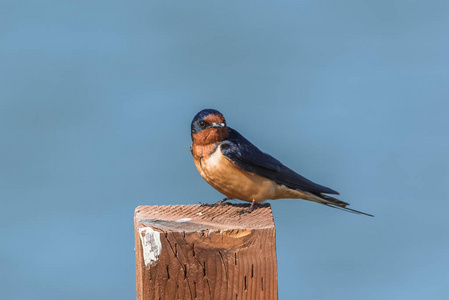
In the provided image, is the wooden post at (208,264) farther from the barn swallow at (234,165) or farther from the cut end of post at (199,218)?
the barn swallow at (234,165)

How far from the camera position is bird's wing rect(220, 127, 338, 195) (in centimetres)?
400

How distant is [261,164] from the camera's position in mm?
4059

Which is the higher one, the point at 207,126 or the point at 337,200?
the point at 207,126

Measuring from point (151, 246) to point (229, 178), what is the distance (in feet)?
5.42

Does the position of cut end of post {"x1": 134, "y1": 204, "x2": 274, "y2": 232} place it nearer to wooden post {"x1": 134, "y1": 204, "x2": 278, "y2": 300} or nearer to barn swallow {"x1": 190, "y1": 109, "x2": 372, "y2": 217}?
wooden post {"x1": 134, "y1": 204, "x2": 278, "y2": 300}

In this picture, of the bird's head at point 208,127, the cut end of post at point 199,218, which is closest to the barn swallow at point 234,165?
the bird's head at point 208,127

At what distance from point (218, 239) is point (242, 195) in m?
1.57

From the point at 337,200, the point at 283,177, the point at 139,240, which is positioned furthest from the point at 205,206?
the point at 337,200

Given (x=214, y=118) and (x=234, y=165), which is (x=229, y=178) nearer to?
(x=234, y=165)

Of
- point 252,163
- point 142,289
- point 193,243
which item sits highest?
point 252,163

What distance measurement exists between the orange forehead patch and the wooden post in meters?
1.58

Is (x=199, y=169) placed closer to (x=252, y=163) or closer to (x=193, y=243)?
(x=252, y=163)

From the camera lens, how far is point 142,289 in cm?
235

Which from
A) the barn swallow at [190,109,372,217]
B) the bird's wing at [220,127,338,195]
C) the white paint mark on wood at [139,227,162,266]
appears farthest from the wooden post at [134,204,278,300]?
the bird's wing at [220,127,338,195]
